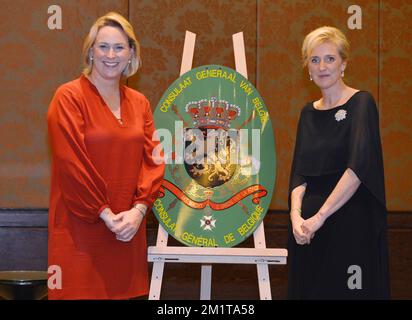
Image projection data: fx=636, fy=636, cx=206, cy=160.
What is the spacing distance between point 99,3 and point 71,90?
1670 mm

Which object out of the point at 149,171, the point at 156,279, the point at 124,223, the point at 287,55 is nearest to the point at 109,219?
the point at 124,223

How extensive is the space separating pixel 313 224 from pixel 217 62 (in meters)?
1.81

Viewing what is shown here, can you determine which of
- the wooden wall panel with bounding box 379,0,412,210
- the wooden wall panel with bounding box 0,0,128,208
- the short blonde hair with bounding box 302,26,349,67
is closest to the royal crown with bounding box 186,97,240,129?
the short blonde hair with bounding box 302,26,349,67

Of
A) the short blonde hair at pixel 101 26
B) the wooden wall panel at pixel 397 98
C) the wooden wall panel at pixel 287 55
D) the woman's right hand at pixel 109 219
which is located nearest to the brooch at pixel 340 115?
the short blonde hair at pixel 101 26

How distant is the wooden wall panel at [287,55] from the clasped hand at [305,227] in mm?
1466

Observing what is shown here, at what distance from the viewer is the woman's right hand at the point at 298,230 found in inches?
111

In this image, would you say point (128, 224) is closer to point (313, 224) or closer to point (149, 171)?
point (149, 171)

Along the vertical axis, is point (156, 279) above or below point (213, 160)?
below

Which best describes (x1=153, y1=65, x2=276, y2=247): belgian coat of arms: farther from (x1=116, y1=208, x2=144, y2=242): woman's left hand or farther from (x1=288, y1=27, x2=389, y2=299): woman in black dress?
(x1=116, y1=208, x2=144, y2=242): woman's left hand

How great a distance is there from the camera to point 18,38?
13.8 ft

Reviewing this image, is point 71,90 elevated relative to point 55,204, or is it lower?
elevated

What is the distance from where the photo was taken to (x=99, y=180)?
2660 mm
